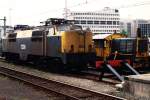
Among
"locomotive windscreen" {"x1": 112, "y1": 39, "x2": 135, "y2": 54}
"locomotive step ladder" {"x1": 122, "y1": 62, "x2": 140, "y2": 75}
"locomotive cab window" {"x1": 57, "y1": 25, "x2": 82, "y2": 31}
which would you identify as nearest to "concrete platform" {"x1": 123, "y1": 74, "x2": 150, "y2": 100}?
"locomotive step ladder" {"x1": 122, "y1": 62, "x2": 140, "y2": 75}

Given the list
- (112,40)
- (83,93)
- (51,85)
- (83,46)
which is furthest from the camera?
(112,40)

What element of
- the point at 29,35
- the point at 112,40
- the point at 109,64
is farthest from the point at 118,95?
the point at 29,35

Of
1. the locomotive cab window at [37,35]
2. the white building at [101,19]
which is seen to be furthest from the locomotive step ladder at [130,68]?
the white building at [101,19]

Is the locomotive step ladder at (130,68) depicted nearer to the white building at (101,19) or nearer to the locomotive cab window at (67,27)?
the locomotive cab window at (67,27)

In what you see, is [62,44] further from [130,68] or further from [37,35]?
[130,68]

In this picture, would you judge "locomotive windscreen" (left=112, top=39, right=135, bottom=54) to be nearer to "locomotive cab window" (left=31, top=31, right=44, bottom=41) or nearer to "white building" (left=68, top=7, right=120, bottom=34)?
"locomotive cab window" (left=31, top=31, right=44, bottom=41)

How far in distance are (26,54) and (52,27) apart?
4928mm

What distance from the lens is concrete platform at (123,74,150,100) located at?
12095 millimetres

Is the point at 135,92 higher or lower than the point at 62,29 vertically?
lower

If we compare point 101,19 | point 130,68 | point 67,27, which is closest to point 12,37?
point 67,27

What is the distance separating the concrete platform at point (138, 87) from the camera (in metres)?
12.1

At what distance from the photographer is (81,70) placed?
23.1 meters

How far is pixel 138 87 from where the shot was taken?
12555 mm

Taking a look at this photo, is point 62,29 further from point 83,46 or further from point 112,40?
point 112,40
